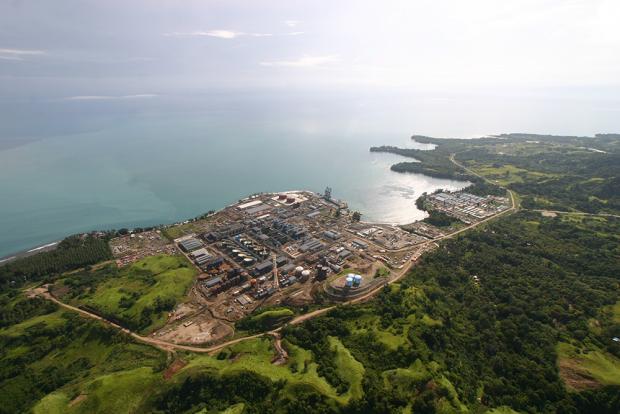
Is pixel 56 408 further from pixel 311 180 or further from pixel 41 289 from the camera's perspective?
pixel 311 180

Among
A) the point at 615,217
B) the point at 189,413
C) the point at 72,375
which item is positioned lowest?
the point at 72,375

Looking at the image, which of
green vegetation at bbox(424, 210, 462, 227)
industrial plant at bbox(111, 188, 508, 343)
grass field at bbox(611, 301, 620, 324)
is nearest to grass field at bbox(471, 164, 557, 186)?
industrial plant at bbox(111, 188, 508, 343)

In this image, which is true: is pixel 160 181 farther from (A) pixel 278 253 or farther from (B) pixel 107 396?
(B) pixel 107 396

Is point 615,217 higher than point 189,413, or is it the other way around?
point 615,217

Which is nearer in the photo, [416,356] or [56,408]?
[56,408]

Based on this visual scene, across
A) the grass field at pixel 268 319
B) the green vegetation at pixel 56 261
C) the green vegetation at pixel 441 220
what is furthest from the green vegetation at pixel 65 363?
the green vegetation at pixel 441 220

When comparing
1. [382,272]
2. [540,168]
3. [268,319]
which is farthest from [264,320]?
[540,168]

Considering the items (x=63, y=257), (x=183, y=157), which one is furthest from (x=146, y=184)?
(x=63, y=257)
